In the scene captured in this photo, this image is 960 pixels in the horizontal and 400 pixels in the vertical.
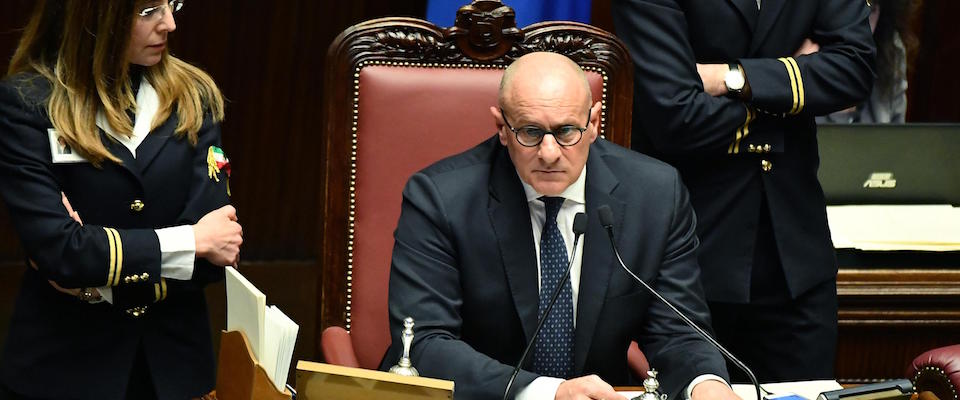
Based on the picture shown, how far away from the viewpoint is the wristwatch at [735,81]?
2506 mm

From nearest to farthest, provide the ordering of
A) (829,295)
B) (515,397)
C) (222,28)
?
1. (515,397)
2. (829,295)
3. (222,28)

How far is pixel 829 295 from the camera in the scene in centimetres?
264

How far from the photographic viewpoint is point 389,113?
2.46 m

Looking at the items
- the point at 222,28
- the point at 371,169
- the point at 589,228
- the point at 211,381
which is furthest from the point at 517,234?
the point at 222,28

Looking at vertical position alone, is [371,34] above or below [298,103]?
above

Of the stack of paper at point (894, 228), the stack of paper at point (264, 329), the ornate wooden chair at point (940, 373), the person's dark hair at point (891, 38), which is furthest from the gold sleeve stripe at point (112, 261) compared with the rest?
the person's dark hair at point (891, 38)

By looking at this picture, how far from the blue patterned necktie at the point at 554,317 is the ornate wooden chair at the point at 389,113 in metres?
0.30

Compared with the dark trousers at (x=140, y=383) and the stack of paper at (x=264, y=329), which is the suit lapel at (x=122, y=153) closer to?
the dark trousers at (x=140, y=383)

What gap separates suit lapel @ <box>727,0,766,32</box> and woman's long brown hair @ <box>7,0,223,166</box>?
44.6 inches

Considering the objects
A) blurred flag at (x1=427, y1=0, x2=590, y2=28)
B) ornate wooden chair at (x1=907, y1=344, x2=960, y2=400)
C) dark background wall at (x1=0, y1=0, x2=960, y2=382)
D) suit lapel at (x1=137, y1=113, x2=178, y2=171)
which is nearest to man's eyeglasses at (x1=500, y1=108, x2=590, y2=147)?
suit lapel at (x1=137, y1=113, x2=178, y2=171)

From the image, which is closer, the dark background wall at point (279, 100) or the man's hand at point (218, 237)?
the man's hand at point (218, 237)

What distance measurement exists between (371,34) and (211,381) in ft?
2.39

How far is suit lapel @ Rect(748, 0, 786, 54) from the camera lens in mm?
2543

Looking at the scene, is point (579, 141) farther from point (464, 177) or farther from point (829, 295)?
point (829, 295)
